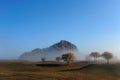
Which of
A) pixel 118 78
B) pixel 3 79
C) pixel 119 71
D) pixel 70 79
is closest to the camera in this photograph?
pixel 3 79

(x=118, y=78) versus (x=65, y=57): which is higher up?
(x=65, y=57)

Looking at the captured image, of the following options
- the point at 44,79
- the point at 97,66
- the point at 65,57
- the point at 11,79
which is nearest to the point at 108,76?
the point at 97,66

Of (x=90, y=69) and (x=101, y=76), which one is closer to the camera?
(x=101, y=76)

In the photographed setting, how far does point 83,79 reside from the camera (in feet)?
257

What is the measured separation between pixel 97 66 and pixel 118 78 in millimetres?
23882

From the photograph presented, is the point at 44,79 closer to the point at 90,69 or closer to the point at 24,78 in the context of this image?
the point at 24,78

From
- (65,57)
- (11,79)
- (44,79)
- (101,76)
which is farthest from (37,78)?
(65,57)

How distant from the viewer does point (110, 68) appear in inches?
4181

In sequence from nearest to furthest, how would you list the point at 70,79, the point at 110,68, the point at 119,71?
the point at 70,79 < the point at 119,71 < the point at 110,68

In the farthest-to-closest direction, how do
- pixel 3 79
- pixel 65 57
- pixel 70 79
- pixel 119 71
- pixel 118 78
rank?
1. pixel 65 57
2. pixel 119 71
3. pixel 118 78
4. pixel 70 79
5. pixel 3 79

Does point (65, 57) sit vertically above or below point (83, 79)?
above

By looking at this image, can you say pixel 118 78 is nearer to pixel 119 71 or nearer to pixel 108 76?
pixel 108 76

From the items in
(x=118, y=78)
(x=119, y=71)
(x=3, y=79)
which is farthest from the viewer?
(x=119, y=71)

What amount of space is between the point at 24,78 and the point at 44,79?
236 inches
